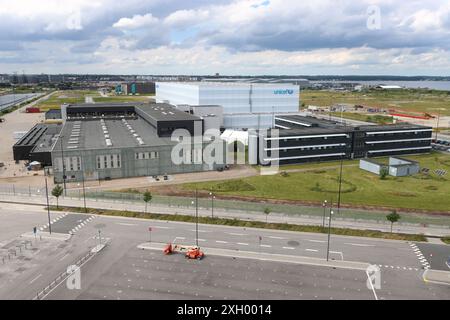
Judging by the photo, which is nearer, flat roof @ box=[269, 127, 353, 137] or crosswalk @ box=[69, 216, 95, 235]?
crosswalk @ box=[69, 216, 95, 235]

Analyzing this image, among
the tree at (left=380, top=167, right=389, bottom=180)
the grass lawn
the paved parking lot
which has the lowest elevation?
the paved parking lot

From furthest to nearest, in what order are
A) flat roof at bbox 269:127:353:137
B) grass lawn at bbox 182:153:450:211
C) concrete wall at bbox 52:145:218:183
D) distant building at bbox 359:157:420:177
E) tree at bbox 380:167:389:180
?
flat roof at bbox 269:127:353:137
distant building at bbox 359:157:420:177
tree at bbox 380:167:389:180
concrete wall at bbox 52:145:218:183
grass lawn at bbox 182:153:450:211

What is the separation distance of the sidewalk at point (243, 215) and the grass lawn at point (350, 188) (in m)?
10.1

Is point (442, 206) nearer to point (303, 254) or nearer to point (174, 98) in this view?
point (303, 254)

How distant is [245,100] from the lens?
497 ft

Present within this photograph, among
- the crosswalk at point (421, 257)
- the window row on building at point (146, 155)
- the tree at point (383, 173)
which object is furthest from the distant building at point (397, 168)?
the window row on building at point (146, 155)

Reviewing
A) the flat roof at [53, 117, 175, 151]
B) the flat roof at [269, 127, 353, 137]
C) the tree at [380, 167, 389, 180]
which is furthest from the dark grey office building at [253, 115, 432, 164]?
the flat roof at [53, 117, 175, 151]

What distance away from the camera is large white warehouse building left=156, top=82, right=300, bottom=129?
144 meters

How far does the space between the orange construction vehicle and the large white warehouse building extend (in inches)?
3773

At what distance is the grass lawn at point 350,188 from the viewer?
2709 inches

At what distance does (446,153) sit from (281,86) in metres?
70.0

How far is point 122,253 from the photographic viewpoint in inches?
1828

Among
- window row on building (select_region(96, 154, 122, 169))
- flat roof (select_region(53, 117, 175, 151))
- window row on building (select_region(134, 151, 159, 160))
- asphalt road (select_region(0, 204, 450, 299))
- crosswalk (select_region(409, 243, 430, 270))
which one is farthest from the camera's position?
flat roof (select_region(53, 117, 175, 151))

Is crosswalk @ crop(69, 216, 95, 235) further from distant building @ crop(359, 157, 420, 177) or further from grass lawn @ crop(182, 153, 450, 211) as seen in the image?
distant building @ crop(359, 157, 420, 177)
